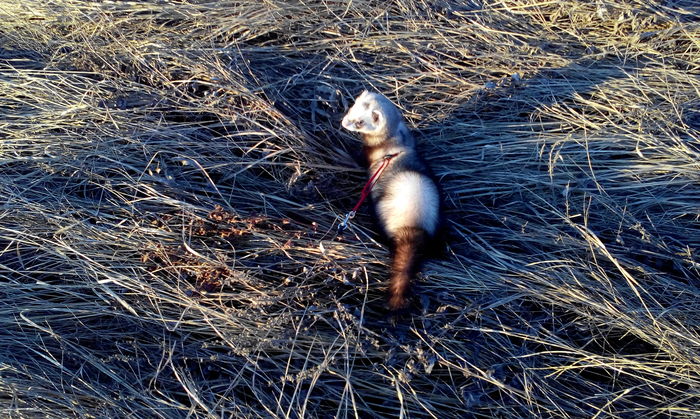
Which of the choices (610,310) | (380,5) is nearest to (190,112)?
(380,5)

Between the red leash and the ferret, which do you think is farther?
the red leash

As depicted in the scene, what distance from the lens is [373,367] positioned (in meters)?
2.65

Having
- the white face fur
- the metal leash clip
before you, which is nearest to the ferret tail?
the metal leash clip

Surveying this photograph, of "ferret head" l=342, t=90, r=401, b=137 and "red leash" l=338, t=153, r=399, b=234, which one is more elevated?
"ferret head" l=342, t=90, r=401, b=137

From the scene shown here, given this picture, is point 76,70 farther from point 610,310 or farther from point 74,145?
point 610,310

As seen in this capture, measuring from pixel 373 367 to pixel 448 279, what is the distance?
25.8 inches

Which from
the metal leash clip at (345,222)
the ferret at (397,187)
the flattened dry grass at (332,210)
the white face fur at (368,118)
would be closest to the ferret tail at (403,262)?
the ferret at (397,187)

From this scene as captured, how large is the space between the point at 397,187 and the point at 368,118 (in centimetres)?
53

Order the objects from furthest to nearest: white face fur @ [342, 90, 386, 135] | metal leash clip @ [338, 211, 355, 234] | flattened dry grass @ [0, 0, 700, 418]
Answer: white face fur @ [342, 90, 386, 135] → metal leash clip @ [338, 211, 355, 234] → flattened dry grass @ [0, 0, 700, 418]

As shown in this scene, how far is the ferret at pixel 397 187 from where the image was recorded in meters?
2.89

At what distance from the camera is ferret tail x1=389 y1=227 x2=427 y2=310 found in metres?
2.80

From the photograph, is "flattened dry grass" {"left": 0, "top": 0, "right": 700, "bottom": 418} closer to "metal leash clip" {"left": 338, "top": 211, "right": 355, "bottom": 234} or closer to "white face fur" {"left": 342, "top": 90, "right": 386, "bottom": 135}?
"metal leash clip" {"left": 338, "top": 211, "right": 355, "bottom": 234}

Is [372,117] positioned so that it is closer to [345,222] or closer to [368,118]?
[368,118]

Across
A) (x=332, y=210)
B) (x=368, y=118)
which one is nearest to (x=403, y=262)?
(x=332, y=210)
